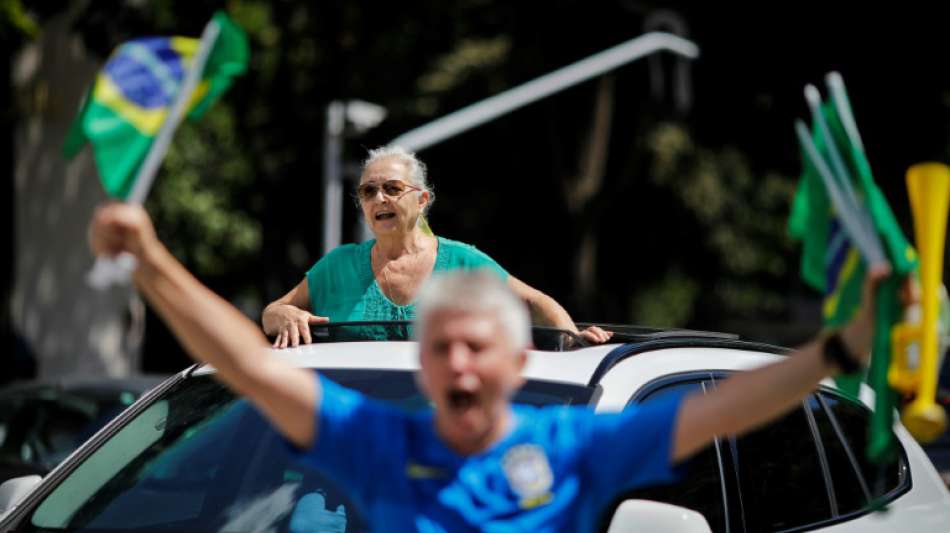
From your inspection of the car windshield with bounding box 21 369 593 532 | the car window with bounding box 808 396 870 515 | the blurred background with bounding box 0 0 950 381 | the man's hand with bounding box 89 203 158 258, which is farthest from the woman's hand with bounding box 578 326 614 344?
the blurred background with bounding box 0 0 950 381

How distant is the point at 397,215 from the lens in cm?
479

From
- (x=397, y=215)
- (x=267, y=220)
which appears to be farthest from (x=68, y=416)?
(x=267, y=220)

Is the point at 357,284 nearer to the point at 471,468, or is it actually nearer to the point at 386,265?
the point at 386,265

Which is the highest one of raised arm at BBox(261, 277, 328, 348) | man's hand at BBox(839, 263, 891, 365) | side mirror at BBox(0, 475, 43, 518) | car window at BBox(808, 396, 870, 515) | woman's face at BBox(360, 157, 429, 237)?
woman's face at BBox(360, 157, 429, 237)

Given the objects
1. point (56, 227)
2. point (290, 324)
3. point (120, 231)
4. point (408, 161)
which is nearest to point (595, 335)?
point (290, 324)

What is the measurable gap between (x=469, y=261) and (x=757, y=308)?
3134cm

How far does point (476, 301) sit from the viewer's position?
2.32 meters

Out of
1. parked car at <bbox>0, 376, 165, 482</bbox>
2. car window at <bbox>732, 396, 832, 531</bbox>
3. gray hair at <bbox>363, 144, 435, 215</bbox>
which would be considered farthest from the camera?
parked car at <bbox>0, 376, 165, 482</bbox>

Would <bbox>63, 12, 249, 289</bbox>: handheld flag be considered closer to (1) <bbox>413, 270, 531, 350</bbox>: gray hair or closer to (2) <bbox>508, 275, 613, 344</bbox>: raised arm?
(1) <bbox>413, 270, 531, 350</bbox>: gray hair

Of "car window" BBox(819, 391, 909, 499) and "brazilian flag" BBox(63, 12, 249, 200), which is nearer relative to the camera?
"brazilian flag" BBox(63, 12, 249, 200)

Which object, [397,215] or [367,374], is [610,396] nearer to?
[367,374]

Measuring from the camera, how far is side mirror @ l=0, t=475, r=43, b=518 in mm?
4078

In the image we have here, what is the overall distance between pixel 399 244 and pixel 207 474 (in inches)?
43.8

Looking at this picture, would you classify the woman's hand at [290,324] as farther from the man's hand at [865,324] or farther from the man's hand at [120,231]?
the man's hand at [865,324]
